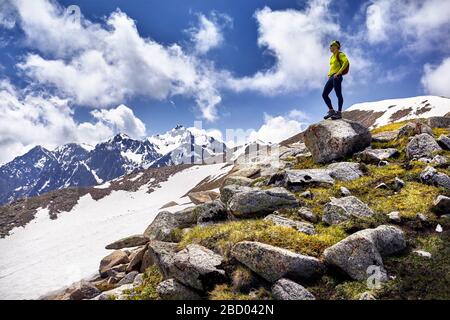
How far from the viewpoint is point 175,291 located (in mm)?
9945

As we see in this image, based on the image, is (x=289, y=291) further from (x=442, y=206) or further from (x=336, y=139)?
(x=336, y=139)

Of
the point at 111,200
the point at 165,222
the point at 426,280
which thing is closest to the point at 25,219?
the point at 111,200

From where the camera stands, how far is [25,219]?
311 ft

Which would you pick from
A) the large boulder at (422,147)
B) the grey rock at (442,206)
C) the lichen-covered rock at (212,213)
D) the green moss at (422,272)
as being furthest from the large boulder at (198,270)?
the large boulder at (422,147)

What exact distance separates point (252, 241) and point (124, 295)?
4.91 meters

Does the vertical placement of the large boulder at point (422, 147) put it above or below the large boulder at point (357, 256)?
above

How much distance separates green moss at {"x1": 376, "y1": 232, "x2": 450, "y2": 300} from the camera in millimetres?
8030

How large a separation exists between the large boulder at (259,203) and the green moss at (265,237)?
0.92 metres

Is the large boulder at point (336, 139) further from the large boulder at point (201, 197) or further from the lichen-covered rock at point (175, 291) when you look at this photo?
the lichen-covered rock at point (175, 291)

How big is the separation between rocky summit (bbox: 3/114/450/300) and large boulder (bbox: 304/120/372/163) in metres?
1.56

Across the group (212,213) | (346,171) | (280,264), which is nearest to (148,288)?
(212,213)

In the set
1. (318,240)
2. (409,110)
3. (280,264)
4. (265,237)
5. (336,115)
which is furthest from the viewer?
(409,110)

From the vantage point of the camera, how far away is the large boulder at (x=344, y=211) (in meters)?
12.2

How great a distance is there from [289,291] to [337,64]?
15.2m
